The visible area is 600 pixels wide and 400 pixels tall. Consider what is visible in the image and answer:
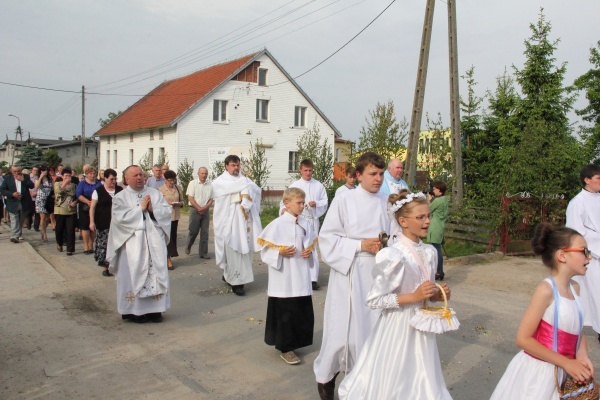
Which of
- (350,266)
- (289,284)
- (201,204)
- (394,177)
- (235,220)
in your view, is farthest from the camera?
(201,204)

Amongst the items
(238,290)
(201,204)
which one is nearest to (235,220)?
(238,290)

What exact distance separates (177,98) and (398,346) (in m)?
39.8

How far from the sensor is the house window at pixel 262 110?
133 feet

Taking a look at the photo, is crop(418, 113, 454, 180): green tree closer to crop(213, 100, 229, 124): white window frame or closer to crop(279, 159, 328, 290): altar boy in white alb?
crop(279, 159, 328, 290): altar boy in white alb

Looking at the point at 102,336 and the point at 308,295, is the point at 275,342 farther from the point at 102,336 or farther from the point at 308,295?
the point at 102,336

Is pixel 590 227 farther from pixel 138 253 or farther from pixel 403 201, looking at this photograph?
pixel 138 253

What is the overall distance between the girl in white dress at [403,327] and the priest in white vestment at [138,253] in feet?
14.4

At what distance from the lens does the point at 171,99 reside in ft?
139

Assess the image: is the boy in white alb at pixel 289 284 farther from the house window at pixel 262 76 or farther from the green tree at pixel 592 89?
the house window at pixel 262 76

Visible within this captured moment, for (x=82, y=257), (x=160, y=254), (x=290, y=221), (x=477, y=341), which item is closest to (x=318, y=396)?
(x=290, y=221)

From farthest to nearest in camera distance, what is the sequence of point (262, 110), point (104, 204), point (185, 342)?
1. point (262, 110)
2. point (104, 204)
3. point (185, 342)

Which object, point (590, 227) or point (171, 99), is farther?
point (171, 99)

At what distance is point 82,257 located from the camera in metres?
13.0

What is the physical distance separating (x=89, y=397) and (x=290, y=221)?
2.60m
